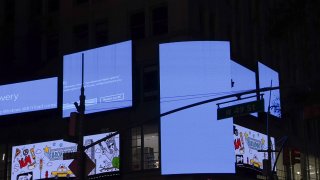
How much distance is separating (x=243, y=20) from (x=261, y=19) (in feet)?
8.75

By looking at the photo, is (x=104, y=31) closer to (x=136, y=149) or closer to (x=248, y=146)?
(x=136, y=149)

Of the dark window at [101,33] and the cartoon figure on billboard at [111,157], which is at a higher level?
the dark window at [101,33]

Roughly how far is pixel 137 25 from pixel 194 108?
7.11 m

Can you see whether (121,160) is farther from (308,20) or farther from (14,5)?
(308,20)

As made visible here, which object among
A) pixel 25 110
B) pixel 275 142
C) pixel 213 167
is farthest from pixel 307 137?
pixel 25 110

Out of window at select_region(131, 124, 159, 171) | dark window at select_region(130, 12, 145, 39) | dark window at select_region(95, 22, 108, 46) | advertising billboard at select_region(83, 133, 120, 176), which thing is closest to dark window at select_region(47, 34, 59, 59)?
dark window at select_region(95, 22, 108, 46)

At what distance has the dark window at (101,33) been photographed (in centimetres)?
4259

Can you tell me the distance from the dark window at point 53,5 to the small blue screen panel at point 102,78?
5196 millimetres

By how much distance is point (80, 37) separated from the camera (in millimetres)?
44094

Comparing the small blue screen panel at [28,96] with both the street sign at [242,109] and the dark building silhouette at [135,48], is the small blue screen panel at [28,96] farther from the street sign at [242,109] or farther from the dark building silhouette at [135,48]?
the street sign at [242,109]

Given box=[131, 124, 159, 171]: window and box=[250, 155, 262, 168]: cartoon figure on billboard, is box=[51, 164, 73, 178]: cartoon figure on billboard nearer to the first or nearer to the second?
box=[131, 124, 159, 171]: window

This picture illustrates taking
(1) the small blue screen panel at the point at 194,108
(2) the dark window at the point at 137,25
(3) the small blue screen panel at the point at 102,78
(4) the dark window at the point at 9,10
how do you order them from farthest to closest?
(4) the dark window at the point at 9,10
(2) the dark window at the point at 137,25
(3) the small blue screen panel at the point at 102,78
(1) the small blue screen panel at the point at 194,108

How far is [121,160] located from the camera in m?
39.1

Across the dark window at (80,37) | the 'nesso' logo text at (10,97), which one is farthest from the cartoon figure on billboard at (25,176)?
the dark window at (80,37)
